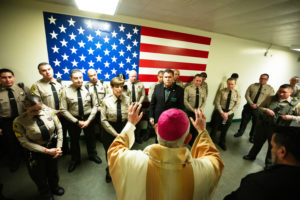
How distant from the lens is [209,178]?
0.81 metres

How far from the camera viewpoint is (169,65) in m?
3.59

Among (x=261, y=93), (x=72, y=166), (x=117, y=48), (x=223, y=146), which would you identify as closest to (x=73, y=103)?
(x=72, y=166)

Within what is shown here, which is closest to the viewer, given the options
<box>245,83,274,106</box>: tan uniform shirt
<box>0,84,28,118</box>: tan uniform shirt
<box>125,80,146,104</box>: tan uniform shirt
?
<box>0,84,28,118</box>: tan uniform shirt

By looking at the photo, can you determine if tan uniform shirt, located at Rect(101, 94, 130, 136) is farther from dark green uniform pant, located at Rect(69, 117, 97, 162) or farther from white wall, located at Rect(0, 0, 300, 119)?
white wall, located at Rect(0, 0, 300, 119)

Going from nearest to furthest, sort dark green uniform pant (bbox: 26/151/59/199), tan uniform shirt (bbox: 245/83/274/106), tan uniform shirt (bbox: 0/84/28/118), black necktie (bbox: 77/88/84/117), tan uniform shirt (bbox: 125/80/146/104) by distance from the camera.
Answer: dark green uniform pant (bbox: 26/151/59/199)
tan uniform shirt (bbox: 0/84/28/118)
black necktie (bbox: 77/88/84/117)
tan uniform shirt (bbox: 125/80/146/104)
tan uniform shirt (bbox: 245/83/274/106)

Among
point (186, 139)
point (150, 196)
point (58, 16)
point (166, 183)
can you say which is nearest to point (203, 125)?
point (186, 139)

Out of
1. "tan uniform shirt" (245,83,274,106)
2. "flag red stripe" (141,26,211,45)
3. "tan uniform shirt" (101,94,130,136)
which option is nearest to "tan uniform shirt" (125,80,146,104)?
"tan uniform shirt" (101,94,130,136)

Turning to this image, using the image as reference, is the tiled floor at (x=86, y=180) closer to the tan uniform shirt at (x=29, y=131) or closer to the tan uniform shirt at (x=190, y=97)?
the tan uniform shirt at (x=29, y=131)

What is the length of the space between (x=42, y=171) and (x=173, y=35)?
3836 millimetres

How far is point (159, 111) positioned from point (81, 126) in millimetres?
1457

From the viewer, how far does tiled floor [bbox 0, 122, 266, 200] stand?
1.88 metres

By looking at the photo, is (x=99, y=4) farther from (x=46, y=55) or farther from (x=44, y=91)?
(x=44, y=91)

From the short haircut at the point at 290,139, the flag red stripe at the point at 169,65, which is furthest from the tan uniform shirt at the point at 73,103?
the short haircut at the point at 290,139

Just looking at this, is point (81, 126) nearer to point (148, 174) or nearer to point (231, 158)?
point (148, 174)
